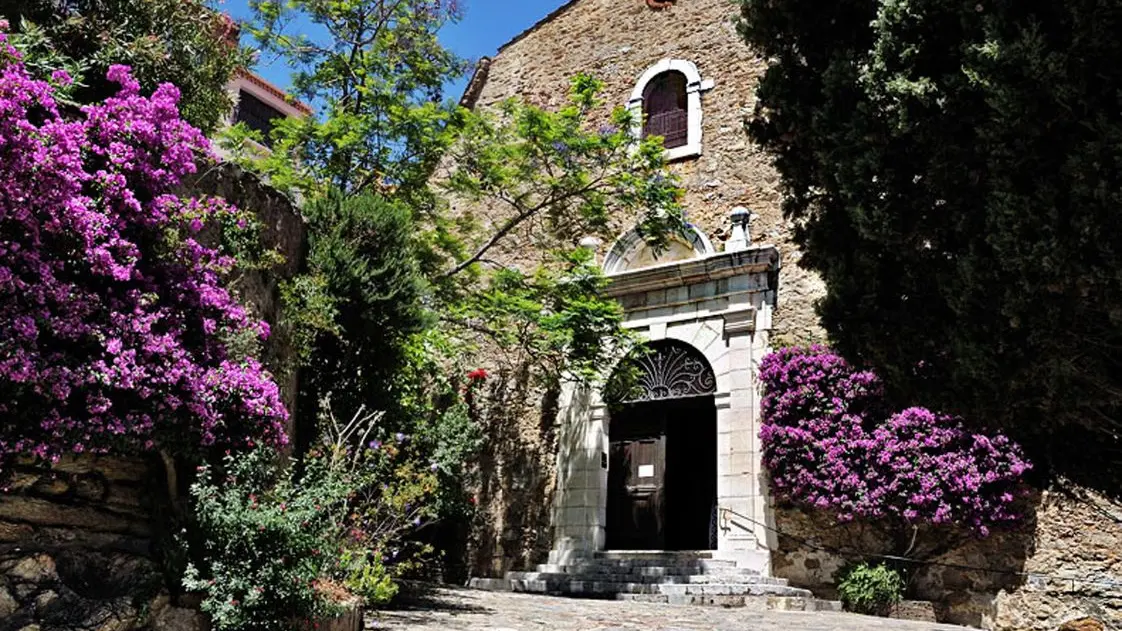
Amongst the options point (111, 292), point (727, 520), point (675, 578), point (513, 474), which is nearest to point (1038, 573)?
point (727, 520)

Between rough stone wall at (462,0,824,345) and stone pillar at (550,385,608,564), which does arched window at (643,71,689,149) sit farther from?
stone pillar at (550,385,608,564)

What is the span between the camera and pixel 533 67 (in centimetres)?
1460

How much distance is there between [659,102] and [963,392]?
372 inches

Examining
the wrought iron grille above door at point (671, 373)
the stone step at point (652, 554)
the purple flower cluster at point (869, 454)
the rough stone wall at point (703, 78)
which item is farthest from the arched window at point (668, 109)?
the stone step at point (652, 554)

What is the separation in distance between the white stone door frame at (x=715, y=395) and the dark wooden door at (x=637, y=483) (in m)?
0.24

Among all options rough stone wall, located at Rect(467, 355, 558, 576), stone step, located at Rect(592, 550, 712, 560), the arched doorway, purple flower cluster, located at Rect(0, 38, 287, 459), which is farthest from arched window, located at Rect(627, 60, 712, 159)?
purple flower cluster, located at Rect(0, 38, 287, 459)

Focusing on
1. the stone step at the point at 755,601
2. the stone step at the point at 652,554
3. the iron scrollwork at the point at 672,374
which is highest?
the iron scrollwork at the point at 672,374

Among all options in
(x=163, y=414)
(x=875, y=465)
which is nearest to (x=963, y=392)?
(x=163, y=414)

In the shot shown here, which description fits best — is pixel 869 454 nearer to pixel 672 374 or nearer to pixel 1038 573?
pixel 1038 573

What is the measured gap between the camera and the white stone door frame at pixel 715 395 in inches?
411

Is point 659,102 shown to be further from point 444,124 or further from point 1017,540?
point 1017,540

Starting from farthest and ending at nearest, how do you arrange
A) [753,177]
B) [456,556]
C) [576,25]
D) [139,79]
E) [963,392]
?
[576,25] → [456,556] → [753,177] → [139,79] → [963,392]

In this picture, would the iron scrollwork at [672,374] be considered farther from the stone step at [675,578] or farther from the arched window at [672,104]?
the arched window at [672,104]

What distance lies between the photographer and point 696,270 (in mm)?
11641
